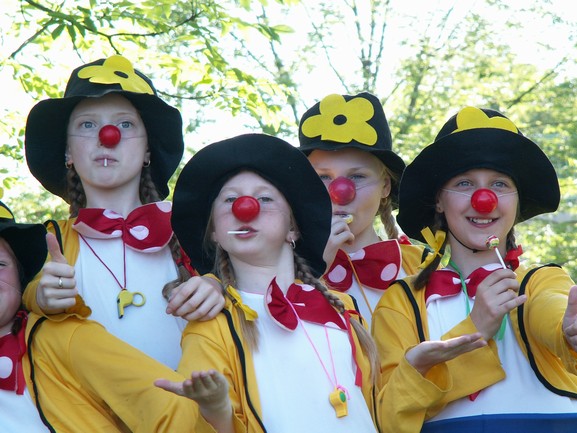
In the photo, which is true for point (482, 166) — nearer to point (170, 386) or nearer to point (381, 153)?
point (381, 153)

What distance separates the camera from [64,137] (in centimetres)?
441

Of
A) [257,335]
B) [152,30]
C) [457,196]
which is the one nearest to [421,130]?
[152,30]

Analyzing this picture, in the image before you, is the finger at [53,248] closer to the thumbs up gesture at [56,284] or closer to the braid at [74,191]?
the thumbs up gesture at [56,284]

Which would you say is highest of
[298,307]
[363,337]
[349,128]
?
[349,128]

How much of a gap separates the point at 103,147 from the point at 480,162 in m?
1.66

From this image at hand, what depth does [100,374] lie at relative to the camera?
11.1 feet

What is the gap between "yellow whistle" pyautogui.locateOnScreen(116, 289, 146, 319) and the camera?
393 centimetres

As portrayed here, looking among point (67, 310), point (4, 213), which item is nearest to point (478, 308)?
point (67, 310)

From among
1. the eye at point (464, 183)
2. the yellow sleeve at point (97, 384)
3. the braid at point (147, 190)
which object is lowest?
the yellow sleeve at point (97, 384)

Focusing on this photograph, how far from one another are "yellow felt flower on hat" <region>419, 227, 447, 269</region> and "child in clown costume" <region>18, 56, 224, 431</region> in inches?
37.7

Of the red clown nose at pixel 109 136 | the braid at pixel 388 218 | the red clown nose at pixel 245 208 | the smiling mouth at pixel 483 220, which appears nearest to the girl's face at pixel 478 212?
the smiling mouth at pixel 483 220

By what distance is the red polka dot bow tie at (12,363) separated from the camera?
3.40 m

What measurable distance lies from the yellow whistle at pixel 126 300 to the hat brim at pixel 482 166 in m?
1.21

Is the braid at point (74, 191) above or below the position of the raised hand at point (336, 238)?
above
